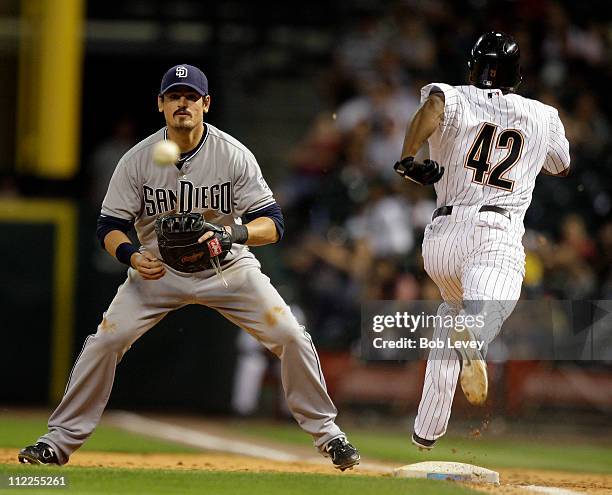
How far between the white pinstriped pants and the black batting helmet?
65 centimetres

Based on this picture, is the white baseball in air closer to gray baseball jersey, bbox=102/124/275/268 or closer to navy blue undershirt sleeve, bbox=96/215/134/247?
gray baseball jersey, bbox=102/124/275/268

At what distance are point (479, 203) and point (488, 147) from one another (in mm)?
276

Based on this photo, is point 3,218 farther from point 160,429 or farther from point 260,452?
point 260,452

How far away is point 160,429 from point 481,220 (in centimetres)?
471

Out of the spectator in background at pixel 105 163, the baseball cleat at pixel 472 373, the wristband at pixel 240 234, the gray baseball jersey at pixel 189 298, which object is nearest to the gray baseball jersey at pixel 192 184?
the gray baseball jersey at pixel 189 298

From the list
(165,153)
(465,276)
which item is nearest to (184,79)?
(165,153)

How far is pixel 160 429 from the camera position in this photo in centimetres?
1030

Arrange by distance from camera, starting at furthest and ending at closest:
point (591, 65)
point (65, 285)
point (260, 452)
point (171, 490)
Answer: point (591, 65) < point (65, 285) < point (260, 452) < point (171, 490)

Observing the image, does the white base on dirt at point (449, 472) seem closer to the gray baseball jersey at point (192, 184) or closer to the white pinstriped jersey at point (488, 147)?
the white pinstriped jersey at point (488, 147)

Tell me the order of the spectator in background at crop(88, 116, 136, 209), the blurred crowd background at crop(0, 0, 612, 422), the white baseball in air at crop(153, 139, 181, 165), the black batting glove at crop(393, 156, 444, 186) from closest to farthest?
the white baseball in air at crop(153, 139, 181, 165) < the black batting glove at crop(393, 156, 444, 186) < the blurred crowd background at crop(0, 0, 612, 422) < the spectator in background at crop(88, 116, 136, 209)

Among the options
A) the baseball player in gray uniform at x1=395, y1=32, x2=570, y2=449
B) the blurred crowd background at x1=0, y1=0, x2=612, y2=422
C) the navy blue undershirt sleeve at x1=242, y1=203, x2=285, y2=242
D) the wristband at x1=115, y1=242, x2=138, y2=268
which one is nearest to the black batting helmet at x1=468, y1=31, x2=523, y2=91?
the baseball player in gray uniform at x1=395, y1=32, x2=570, y2=449

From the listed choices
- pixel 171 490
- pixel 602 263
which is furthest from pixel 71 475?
pixel 602 263

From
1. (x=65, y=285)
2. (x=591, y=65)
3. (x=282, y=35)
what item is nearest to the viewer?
(x=65, y=285)

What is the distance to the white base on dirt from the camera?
644cm
